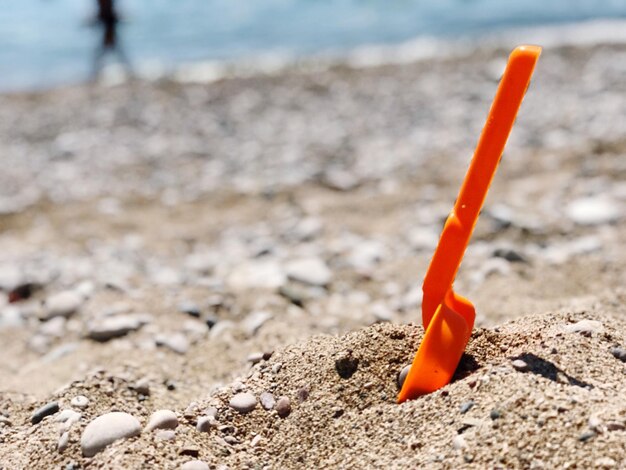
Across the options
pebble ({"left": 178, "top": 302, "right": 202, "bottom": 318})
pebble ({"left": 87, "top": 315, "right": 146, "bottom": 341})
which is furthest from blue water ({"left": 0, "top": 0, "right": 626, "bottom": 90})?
pebble ({"left": 87, "top": 315, "right": 146, "bottom": 341})

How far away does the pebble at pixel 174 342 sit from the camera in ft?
10.7

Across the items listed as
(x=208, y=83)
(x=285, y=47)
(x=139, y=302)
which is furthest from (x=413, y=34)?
(x=139, y=302)

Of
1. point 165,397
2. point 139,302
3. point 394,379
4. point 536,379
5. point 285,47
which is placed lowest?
point 285,47

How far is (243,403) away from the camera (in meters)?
2.21

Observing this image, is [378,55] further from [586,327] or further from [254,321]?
[586,327]

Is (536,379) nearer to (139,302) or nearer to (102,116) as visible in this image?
(139,302)

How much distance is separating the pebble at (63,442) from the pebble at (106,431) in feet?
0.15

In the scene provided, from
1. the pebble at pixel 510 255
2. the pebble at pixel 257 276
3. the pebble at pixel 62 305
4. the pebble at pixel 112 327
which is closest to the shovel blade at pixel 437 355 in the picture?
the pebble at pixel 112 327

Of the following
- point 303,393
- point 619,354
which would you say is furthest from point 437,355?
point 619,354

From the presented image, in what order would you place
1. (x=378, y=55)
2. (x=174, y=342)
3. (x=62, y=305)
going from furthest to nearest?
1. (x=378, y=55)
2. (x=62, y=305)
3. (x=174, y=342)

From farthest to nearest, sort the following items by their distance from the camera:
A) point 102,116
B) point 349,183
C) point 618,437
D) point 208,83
Answer: point 208,83 → point 102,116 → point 349,183 → point 618,437

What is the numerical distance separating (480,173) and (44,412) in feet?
5.03

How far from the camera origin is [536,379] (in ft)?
6.31

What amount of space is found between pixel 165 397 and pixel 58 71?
40.2 feet
